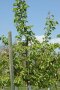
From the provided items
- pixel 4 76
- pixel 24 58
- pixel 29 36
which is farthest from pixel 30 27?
pixel 4 76

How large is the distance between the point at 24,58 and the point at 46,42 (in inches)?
52.5

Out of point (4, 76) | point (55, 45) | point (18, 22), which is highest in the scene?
point (18, 22)

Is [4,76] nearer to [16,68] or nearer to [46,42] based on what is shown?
[16,68]

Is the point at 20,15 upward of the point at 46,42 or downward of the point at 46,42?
upward

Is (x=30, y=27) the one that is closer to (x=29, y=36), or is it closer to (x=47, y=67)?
(x=29, y=36)

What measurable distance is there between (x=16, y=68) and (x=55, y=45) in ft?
6.12

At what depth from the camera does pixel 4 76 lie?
47.5ft

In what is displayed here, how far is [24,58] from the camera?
1440cm

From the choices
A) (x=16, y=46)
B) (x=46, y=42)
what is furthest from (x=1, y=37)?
(x=46, y=42)

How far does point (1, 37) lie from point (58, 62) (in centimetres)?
258

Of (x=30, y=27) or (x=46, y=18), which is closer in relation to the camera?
(x=30, y=27)

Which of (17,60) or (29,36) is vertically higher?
(29,36)

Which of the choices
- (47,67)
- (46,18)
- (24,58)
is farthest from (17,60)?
(46,18)

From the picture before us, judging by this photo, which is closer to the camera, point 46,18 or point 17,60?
point 17,60
